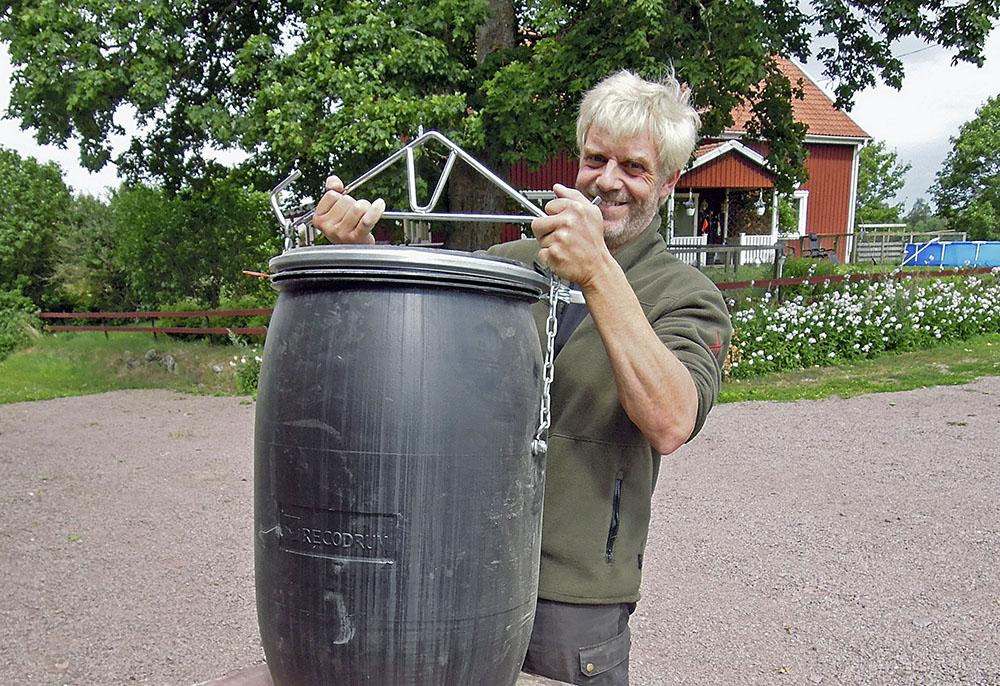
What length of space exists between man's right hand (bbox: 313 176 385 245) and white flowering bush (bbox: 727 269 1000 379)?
8.79m

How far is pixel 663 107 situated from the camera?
6.30 ft

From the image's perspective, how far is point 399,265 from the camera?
4.50 ft

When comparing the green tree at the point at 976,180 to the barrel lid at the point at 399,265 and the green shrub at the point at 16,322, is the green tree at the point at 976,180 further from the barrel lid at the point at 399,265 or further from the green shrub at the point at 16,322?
the barrel lid at the point at 399,265

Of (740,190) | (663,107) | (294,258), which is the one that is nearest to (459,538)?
(294,258)

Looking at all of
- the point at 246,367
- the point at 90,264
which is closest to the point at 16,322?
the point at 90,264

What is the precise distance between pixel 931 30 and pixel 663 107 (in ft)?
35.9

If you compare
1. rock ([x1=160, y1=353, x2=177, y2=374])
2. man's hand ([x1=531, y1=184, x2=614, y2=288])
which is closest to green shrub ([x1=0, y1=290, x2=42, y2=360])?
rock ([x1=160, y1=353, x2=177, y2=374])

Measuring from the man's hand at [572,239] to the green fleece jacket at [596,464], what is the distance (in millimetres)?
313

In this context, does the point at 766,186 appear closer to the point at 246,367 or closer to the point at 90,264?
the point at 90,264

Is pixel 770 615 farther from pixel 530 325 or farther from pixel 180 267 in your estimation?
pixel 180 267

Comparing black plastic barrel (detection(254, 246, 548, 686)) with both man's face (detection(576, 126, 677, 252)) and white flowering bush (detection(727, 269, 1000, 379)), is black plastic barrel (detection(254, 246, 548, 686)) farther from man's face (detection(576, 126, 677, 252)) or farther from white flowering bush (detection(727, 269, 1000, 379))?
white flowering bush (detection(727, 269, 1000, 379))

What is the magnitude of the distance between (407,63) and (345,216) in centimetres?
832

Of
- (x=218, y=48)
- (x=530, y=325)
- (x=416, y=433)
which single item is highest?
(x=218, y=48)

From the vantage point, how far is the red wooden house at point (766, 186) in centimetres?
2323
